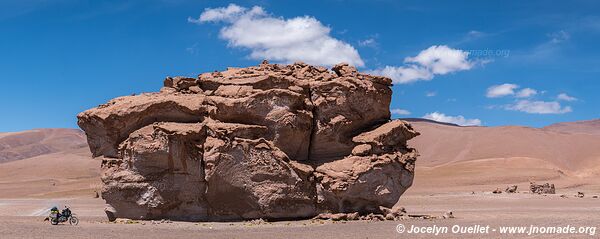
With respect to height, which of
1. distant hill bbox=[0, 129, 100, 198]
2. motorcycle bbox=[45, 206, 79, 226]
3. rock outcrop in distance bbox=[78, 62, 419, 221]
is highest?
distant hill bbox=[0, 129, 100, 198]

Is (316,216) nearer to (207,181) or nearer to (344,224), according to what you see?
(344,224)

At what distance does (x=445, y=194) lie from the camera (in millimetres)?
43344

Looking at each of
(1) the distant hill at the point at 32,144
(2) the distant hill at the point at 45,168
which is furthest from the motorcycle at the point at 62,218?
(1) the distant hill at the point at 32,144

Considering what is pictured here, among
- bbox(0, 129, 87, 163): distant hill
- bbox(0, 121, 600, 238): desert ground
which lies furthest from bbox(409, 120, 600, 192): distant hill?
bbox(0, 129, 87, 163): distant hill

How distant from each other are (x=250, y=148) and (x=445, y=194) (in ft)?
86.1

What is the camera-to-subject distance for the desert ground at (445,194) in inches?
696

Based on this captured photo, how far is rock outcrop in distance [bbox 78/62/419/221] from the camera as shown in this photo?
67.5 ft

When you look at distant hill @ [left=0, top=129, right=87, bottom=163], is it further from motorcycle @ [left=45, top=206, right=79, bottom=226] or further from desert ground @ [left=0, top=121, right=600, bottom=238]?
motorcycle @ [left=45, top=206, right=79, bottom=226]

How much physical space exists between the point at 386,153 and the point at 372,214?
7.80 ft

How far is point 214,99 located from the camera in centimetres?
2166

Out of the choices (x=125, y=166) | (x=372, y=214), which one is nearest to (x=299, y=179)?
(x=372, y=214)

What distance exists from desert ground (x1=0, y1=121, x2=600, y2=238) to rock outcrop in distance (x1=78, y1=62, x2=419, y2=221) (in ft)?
3.22

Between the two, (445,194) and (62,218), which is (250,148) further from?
(445,194)

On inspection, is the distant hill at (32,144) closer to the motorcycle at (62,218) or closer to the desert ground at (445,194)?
the desert ground at (445,194)
